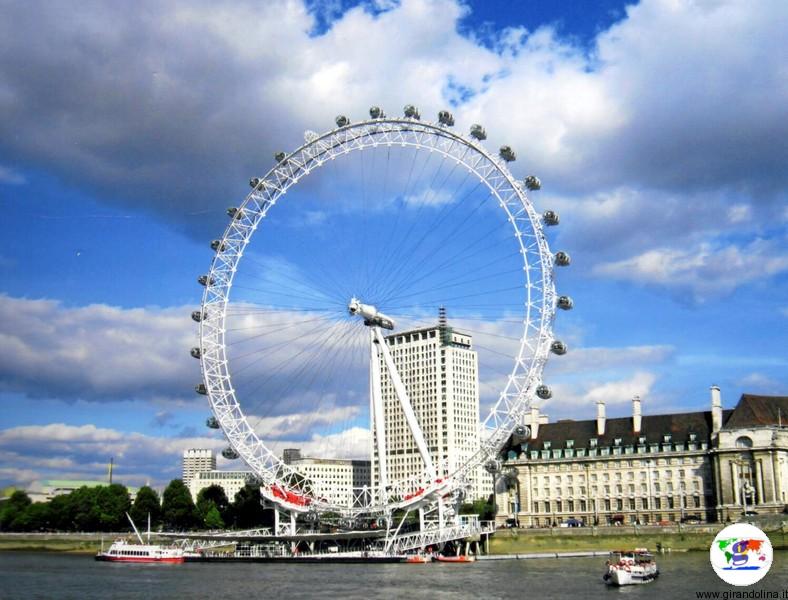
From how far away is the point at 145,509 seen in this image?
6147 inches

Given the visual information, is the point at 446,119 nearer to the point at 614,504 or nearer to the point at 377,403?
the point at 377,403

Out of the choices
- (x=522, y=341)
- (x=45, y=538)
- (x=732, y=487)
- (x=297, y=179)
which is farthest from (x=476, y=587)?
(x=45, y=538)

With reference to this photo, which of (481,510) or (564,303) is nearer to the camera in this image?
(564,303)

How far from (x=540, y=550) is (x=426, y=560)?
14.2 meters

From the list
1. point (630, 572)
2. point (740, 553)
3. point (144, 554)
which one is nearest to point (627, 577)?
point (630, 572)

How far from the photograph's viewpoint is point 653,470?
117m

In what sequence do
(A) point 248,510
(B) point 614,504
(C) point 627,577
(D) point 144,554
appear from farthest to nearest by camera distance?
1. (A) point 248,510
2. (B) point 614,504
3. (D) point 144,554
4. (C) point 627,577

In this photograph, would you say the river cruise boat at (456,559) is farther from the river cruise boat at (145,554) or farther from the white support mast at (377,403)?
the river cruise boat at (145,554)

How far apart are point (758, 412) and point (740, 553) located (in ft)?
253

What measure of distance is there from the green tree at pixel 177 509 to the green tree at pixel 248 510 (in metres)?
6.89

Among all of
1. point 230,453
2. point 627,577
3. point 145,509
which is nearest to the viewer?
point 627,577

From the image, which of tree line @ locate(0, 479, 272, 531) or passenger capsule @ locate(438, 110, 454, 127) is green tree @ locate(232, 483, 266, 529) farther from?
passenger capsule @ locate(438, 110, 454, 127)

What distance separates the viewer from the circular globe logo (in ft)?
120

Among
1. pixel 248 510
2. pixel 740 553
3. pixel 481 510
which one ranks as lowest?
pixel 740 553
